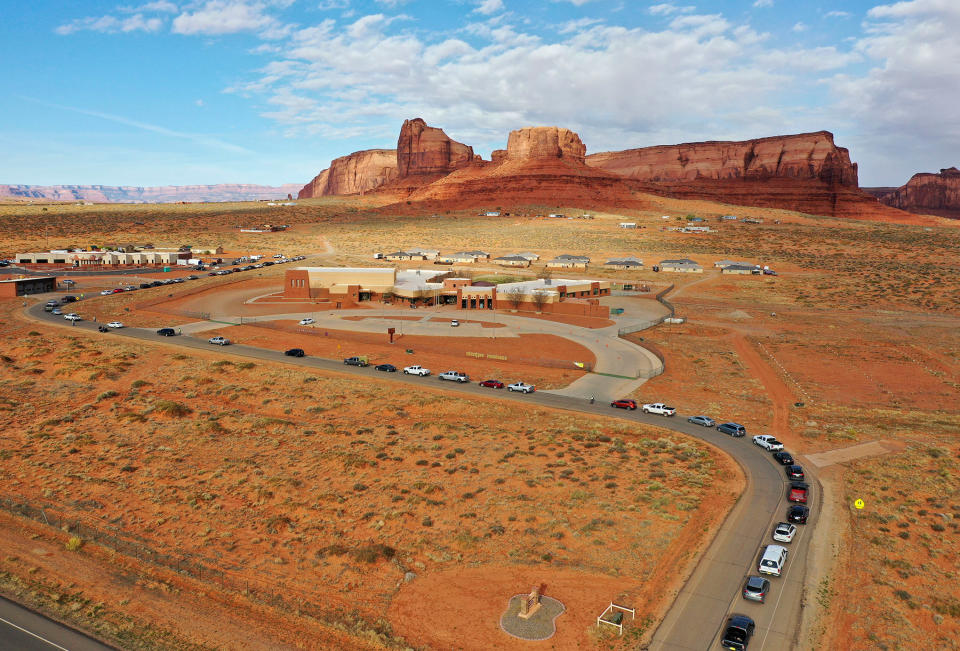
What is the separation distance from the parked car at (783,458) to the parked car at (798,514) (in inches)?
247

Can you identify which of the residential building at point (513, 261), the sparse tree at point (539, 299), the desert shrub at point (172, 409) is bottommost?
the desert shrub at point (172, 409)

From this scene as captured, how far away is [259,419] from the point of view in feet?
128

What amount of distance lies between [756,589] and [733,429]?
58.7 ft

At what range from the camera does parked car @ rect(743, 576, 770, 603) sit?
20688 mm

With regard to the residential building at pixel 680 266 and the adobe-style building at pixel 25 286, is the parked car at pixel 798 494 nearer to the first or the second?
the residential building at pixel 680 266

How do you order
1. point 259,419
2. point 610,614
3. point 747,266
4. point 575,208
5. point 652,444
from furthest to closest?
point 575,208
point 747,266
point 259,419
point 652,444
point 610,614

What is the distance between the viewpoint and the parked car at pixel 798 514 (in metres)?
26.3

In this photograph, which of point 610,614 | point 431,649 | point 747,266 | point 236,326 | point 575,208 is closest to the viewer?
point 431,649

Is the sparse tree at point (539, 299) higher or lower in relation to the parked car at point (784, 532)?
higher

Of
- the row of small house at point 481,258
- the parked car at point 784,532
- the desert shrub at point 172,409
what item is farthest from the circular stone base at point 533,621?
the row of small house at point 481,258

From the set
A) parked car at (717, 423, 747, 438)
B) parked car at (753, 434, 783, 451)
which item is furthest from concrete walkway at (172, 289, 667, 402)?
parked car at (753, 434, 783, 451)

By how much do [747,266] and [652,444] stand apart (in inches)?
3407

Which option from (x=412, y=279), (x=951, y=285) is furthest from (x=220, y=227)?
(x=951, y=285)

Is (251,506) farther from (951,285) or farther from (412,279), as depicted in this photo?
(951,285)
